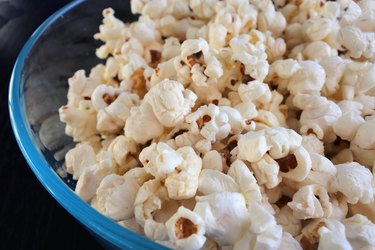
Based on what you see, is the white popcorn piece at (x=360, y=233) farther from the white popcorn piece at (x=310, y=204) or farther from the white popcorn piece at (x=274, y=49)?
the white popcorn piece at (x=274, y=49)

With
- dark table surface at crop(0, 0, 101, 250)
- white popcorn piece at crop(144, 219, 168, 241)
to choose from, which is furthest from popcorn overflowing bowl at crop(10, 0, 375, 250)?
dark table surface at crop(0, 0, 101, 250)

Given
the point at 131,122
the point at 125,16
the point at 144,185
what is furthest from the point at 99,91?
the point at 125,16

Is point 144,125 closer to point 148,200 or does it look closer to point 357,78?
point 148,200

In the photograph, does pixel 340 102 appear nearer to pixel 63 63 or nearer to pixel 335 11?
pixel 335 11

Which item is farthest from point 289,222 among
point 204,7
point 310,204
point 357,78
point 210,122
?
point 204,7

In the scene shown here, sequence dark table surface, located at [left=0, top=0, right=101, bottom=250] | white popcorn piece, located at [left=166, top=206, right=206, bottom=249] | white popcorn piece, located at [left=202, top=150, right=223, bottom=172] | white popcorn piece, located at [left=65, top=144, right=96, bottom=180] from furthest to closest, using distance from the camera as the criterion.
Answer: dark table surface, located at [left=0, top=0, right=101, bottom=250]
white popcorn piece, located at [left=65, top=144, right=96, bottom=180]
white popcorn piece, located at [left=202, top=150, right=223, bottom=172]
white popcorn piece, located at [left=166, top=206, right=206, bottom=249]

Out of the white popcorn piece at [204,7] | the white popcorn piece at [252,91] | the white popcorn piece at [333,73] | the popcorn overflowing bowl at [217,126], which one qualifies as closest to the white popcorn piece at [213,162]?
the popcorn overflowing bowl at [217,126]

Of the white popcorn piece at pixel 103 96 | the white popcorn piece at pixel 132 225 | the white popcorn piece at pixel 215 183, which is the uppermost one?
the white popcorn piece at pixel 215 183

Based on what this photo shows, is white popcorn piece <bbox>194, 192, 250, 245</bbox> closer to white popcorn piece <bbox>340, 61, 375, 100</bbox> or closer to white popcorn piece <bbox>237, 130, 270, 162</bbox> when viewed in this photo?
white popcorn piece <bbox>237, 130, 270, 162</bbox>
